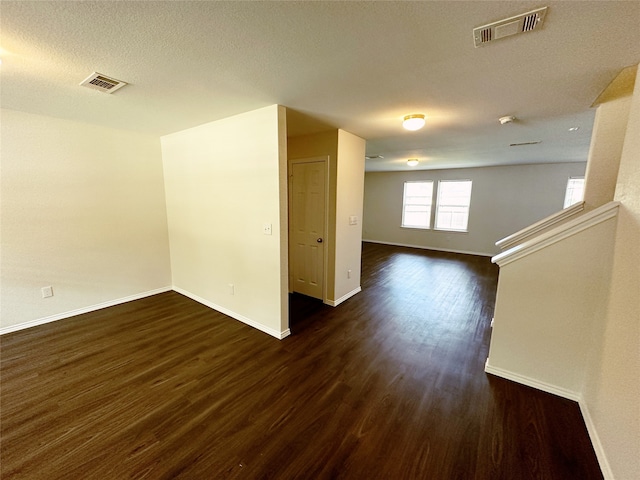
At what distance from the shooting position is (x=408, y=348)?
269 centimetres

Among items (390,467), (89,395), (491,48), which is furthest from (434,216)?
(89,395)

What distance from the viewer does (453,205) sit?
7.43 m

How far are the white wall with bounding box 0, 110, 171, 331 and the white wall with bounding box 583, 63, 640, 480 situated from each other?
513 centimetres

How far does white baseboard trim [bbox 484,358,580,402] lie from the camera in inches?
79.3

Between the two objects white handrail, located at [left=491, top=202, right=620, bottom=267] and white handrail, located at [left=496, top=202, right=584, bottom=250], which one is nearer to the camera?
white handrail, located at [left=491, top=202, right=620, bottom=267]

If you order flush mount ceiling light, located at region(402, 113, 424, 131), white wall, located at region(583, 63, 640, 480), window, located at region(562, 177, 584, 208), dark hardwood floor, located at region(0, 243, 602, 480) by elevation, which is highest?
flush mount ceiling light, located at region(402, 113, 424, 131)

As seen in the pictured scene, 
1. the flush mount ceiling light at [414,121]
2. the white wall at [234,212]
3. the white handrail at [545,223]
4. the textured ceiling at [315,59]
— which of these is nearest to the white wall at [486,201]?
the textured ceiling at [315,59]

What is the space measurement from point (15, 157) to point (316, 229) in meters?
3.57

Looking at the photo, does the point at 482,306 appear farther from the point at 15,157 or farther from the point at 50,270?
the point at 15,157

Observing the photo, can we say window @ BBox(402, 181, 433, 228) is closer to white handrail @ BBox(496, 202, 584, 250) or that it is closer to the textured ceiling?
white handrail @ BBox(496, 202, 584, 250)

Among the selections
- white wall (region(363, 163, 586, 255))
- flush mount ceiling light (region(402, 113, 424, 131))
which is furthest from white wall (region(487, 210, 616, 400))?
white wall (region(363, 163, 586, 255))

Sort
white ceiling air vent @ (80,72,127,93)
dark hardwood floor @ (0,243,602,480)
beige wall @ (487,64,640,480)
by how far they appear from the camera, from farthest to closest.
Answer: white ceiling air vent @ (80,72,127,93)
dark hardwood floor @ (0,243,602,480)
beige wall @ (487,64,640,480)

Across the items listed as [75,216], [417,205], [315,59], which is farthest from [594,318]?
[417,205]

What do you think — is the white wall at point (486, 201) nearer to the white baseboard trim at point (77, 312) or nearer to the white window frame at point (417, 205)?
the white window frame at point (417, 205)
